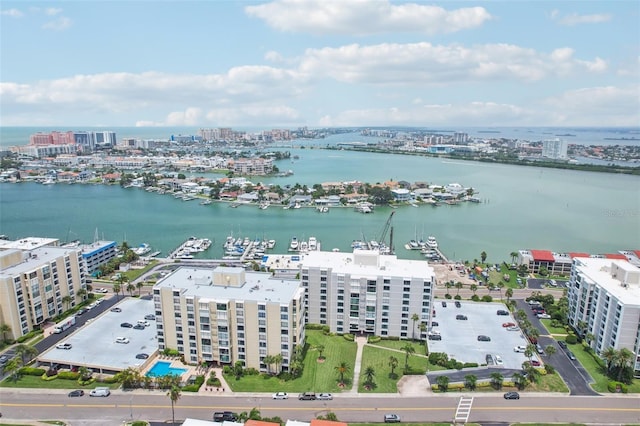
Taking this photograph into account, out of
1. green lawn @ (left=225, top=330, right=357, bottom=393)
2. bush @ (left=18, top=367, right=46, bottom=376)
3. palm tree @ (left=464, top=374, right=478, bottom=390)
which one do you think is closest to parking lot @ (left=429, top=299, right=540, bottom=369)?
palm tree @ (left=464, top=374, right=478, bottom=390)

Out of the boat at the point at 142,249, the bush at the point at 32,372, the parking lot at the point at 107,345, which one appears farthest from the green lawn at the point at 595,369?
the boat at the point at 142,249

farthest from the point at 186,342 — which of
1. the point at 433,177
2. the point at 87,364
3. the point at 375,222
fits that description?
the point at 433,177

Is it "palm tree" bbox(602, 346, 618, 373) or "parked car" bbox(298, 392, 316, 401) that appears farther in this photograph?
"palm tree" bbox(602, 346, 618, 373)

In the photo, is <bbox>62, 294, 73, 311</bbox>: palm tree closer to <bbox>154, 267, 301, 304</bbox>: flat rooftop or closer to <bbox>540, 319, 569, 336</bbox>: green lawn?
<bbox>154, 267, 301, 304</bbox>: flat rooftop

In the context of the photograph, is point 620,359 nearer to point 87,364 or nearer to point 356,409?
point 356,409

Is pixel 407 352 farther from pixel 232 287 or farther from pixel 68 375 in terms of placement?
pixel 68 375

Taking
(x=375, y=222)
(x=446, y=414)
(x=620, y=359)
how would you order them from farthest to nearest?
(x=375, y=222)
(x=620, y=359)
(x=446, y=414)
